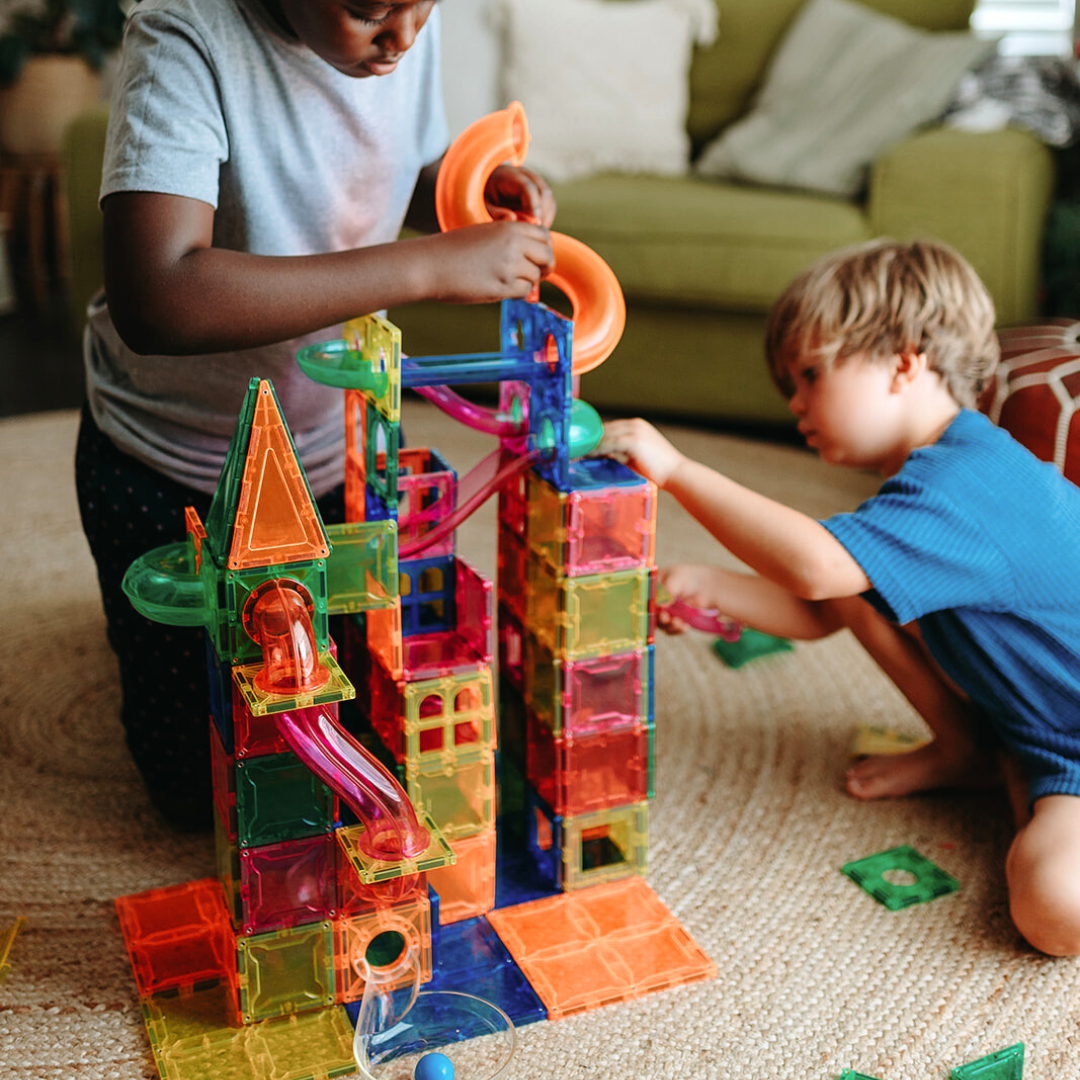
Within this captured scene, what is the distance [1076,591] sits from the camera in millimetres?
1098

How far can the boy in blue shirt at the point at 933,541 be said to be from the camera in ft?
3.48

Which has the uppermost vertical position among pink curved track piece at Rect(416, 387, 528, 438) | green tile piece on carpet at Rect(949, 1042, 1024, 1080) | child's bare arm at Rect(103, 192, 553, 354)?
child's bare arm at Rect(103, 192, 553, 354)

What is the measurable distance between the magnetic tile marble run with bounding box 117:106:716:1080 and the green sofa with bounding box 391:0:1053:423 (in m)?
1.14

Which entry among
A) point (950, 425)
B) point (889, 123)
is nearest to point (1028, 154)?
point (889, 123)

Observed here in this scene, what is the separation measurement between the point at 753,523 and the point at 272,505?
17.0 inches

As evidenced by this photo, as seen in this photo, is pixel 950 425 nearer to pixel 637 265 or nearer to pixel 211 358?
pixel 211 358

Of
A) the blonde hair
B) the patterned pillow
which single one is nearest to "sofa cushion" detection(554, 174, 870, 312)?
the patterned pillow

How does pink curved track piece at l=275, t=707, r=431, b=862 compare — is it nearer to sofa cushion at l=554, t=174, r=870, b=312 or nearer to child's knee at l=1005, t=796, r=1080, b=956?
child's knee at l=1005, t=796, r=1080, b=956

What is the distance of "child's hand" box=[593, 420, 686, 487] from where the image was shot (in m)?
1.07

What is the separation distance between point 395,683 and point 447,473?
0.20m

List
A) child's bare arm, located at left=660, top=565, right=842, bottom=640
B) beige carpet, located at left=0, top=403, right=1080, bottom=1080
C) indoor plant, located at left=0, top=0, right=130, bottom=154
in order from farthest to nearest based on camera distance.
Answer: indoor plant, located at left=0, top=0, right=130, bottom=154 < child's bare arm, located at left=660, top=565, right=842, bottom=640 < beige carpet, located at left=0, top=403, right=1080, bottom=1080

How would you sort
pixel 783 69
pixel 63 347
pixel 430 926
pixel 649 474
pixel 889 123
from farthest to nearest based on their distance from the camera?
pixel 63 347 < pixel 783 69 < pixel 889 123 < pixel 649 474 < pixel 430 926

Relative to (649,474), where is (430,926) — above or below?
below

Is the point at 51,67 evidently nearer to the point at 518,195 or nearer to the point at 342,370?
the point at 518,195
